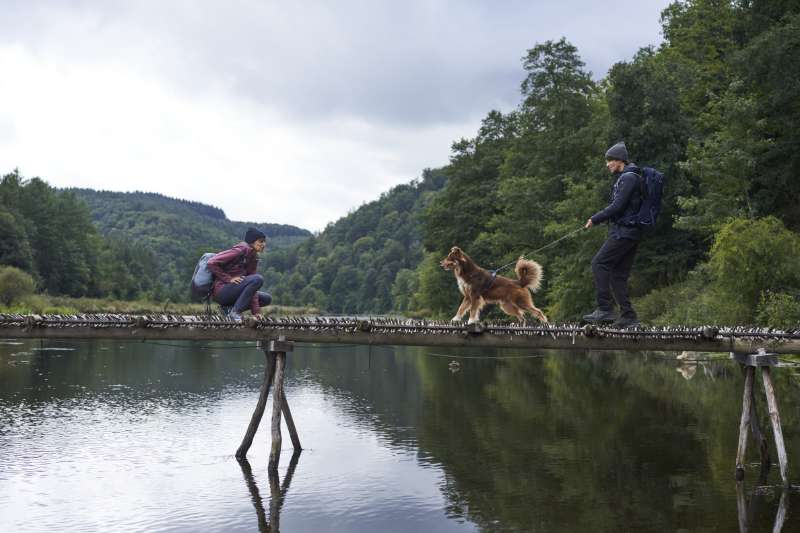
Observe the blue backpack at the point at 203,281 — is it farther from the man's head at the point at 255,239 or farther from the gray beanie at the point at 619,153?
the gray beanie at the point at 619,153

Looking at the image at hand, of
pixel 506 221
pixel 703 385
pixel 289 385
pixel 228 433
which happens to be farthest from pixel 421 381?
pixel 506 221

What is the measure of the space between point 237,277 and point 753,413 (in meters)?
11.3

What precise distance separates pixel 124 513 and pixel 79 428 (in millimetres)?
8827

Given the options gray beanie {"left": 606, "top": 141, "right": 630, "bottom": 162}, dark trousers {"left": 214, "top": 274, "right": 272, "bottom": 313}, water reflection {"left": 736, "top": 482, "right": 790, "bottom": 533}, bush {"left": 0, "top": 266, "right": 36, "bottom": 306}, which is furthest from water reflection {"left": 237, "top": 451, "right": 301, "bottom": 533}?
bush {"left": 0, "top": 266, "right": 36, "bottom": 306}

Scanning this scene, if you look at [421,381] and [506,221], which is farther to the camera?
[506,221]

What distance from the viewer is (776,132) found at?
132 ft

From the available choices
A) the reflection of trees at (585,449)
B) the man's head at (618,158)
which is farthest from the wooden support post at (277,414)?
the man's head at (618,158)

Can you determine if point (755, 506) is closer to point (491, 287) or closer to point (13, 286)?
point (491, 287)

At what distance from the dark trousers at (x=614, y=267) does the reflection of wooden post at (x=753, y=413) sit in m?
3.13

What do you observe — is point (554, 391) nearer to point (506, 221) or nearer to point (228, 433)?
point (228, 433)

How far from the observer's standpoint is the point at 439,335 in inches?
608

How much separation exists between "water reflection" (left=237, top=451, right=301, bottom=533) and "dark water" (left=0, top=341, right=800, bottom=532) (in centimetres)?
5

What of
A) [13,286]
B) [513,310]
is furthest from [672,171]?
[13,286]

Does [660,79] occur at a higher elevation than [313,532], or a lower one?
higher
